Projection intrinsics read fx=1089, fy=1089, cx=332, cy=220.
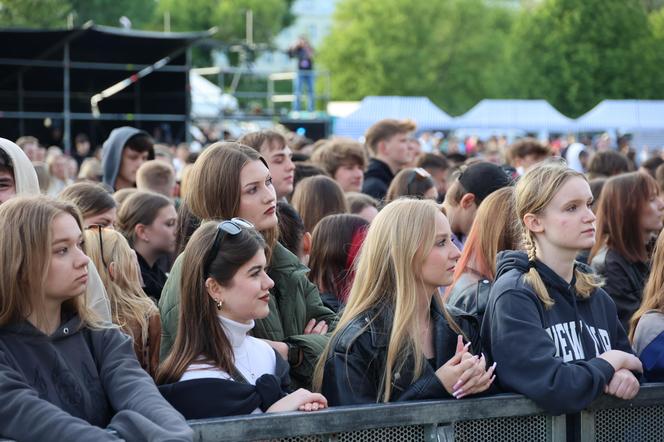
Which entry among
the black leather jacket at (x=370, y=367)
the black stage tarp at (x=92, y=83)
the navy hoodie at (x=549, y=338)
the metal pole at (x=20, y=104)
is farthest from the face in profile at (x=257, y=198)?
the metal pole at (x=20, y=104)

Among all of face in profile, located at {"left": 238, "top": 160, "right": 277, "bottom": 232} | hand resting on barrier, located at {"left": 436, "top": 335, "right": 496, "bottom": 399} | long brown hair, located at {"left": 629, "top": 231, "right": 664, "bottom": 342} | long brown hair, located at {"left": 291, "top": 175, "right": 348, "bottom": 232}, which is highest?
face in profile, located at {"left": 238, "top": 160, "right": 277, "bottom": 232}

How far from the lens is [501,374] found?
3980 millimetres

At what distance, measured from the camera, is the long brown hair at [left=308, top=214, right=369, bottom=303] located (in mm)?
5617

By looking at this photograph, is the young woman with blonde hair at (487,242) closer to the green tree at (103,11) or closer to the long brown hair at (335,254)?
the long brown hair at (335,254)

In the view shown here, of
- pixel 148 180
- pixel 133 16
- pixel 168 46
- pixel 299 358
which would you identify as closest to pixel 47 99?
pixel 168 46

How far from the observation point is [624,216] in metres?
6.78

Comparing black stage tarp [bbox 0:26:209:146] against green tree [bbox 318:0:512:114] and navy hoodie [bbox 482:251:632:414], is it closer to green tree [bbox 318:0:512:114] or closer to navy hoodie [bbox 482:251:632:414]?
navy hoodie [bbox 482:251:632:414]

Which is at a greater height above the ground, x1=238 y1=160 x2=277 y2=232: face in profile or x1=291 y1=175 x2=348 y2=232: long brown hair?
x1=238 y1=160 x2=277 y2=232: face in profile

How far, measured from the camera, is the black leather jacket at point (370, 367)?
12.8 ft

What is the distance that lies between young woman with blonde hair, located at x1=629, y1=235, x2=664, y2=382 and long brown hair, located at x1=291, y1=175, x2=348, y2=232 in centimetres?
219

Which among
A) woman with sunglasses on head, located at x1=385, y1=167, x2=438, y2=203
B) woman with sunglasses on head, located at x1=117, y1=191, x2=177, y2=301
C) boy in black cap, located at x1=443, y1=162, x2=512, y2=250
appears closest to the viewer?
woman with sunglasses on head, located at x1=117, y1=191, x2=177, y2=301

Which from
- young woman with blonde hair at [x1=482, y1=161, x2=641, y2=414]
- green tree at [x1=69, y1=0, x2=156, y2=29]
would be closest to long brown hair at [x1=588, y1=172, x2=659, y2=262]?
young woman with blonde hair at [x1=482, y1=161, x2=641, y2=414]

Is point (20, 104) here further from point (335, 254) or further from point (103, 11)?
point (103, 11)

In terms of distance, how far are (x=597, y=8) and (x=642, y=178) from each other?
57498 millimetres
